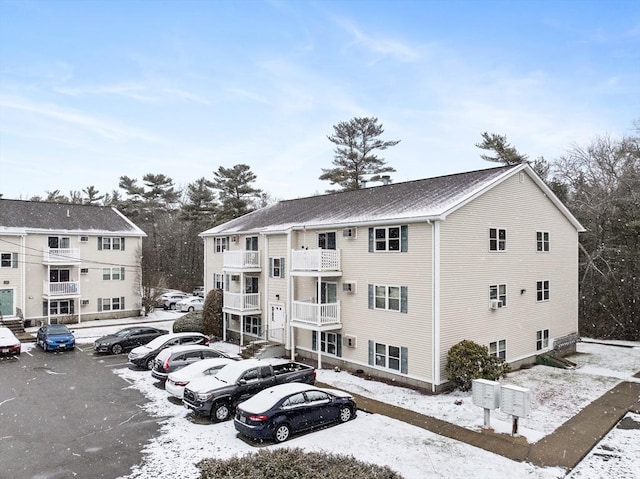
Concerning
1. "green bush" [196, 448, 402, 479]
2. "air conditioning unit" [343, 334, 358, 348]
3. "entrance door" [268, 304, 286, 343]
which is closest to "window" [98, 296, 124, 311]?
"entrance door" [268, 304, 286, 343]

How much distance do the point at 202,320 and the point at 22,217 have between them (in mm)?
15720

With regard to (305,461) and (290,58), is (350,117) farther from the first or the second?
(305,461)

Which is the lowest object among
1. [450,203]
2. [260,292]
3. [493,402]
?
[493,402]

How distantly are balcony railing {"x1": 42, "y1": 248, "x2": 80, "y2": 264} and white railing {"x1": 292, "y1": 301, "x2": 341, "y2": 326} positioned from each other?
64.4 ft

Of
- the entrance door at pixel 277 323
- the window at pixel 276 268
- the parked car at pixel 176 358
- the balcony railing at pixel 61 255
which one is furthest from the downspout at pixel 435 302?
the balcony railing at pixel 61 255

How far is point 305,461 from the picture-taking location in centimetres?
943

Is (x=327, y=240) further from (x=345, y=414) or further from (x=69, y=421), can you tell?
(x=69, y=421)

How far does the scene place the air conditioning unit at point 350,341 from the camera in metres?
18.9

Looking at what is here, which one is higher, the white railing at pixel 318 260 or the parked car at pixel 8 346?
the white railing at pixel 318 260

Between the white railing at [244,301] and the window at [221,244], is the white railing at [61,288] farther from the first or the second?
the white railing at [244,301]

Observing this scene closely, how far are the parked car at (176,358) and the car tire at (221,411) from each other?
4.23 meters

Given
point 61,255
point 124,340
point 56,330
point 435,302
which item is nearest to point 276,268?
point 124,340

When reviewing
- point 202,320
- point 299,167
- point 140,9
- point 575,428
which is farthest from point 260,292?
point 299,167

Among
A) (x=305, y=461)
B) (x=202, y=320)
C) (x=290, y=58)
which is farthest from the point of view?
(x=202, y=320)
